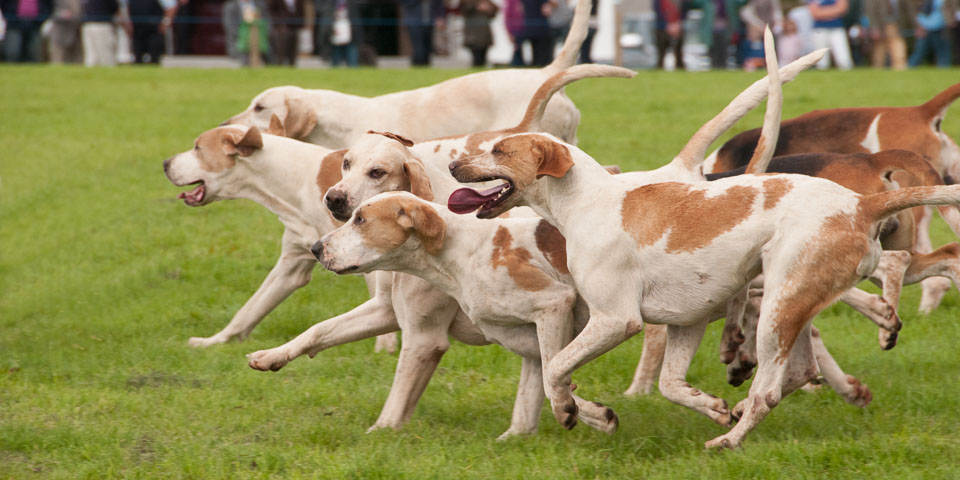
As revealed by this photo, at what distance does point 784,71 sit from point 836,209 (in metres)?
1.42

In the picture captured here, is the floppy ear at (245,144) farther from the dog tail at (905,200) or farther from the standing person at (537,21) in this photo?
the standing person at (537,21)

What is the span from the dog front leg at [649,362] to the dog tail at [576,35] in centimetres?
234

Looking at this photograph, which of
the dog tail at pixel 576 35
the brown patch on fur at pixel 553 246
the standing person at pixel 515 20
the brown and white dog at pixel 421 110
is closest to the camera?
the brown patch on fur at pixel 553 246

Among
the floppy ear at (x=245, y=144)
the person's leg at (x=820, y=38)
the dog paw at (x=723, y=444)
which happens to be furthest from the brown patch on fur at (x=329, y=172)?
the person's leg at (x=820, y=38)

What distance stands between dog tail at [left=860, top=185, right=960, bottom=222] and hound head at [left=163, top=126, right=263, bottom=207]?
387cm

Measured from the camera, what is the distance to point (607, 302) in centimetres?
498

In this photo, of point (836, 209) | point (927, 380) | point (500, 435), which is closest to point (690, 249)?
point (836, 209)

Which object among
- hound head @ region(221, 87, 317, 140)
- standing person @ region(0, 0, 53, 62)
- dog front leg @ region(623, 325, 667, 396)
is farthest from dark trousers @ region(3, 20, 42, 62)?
dog front leg @ region(623, 325, 667, 396)

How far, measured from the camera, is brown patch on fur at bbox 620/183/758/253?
4.84 metres

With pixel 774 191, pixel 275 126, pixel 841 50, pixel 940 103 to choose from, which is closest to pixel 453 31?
pixel 841 50

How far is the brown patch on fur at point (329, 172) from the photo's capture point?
7.18m

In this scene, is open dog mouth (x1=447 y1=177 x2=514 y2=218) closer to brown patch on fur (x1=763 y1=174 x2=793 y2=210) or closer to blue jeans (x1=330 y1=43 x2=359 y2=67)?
brown patch on fur (x1=763 y1=174 x2=793 y2=210)

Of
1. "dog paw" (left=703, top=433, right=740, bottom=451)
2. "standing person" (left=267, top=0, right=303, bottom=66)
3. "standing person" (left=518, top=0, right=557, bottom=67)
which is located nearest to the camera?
"dog paw" (left=703, top=433, right=740, bottom=451)

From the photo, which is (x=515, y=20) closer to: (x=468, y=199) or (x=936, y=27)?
(x=936, y=27)
